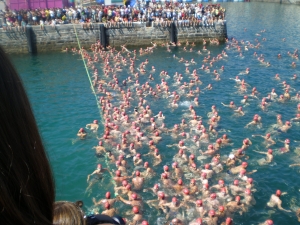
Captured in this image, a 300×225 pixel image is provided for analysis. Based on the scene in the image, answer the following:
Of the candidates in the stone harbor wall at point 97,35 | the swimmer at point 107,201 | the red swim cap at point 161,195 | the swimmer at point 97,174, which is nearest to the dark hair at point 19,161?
the swimmer at point 107,201

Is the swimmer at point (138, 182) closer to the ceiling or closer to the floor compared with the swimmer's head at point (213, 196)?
closer to the floor

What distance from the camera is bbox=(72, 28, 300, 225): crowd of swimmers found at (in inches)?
454

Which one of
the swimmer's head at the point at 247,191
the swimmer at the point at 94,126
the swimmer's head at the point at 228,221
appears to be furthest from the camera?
the swimmer at the point at 94,126

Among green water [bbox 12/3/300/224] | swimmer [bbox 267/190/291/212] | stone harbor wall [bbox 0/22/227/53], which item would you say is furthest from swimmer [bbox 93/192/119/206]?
stone harbor wall [bbox 0/22/227/53]

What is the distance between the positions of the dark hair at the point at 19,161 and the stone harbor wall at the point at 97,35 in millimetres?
35115

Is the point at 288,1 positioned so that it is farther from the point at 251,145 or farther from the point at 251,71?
the point at 251,145

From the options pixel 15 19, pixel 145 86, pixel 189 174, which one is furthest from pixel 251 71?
pixel 15 19

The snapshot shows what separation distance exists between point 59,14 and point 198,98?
22585 mm

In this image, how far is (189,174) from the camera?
13547mm

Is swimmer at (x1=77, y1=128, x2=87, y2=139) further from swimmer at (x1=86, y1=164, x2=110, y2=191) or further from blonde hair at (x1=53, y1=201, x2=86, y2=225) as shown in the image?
blonde hair at (x1=53, y1=201, x2=86, y2=225)

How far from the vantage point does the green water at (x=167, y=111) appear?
12.9 metres

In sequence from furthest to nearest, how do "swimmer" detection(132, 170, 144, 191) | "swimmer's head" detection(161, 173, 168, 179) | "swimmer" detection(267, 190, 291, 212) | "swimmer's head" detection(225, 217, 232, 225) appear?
"swimmer's head" detection(161, 173, 168, 179) < "swimmer" detection(132, 170, 144, 191) < "swimmer" detection(267, 190, 291, 212) < "swimmer's head" detection(225, 217, 232, 225)

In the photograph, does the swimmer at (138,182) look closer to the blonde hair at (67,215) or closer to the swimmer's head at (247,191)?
the swimmer's head at (247,191)

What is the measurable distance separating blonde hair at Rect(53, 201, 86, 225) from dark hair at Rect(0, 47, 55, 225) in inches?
4.8
